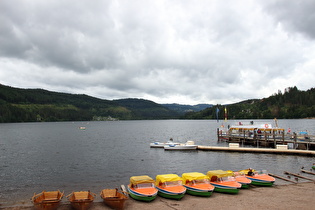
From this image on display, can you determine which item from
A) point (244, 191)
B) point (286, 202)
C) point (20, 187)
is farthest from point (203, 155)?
point (20, 187)

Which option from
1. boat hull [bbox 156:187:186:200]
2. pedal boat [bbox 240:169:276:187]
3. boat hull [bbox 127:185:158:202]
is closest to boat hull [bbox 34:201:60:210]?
boat hull [bbox 127:185:158:202]

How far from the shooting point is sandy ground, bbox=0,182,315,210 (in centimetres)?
2014

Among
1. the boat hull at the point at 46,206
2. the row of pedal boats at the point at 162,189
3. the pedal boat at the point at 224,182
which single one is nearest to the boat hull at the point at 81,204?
the row of pedal boats at the point at 162,189

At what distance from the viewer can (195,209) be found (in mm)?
19734

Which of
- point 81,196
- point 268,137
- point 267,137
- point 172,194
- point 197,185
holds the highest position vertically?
point 268,137

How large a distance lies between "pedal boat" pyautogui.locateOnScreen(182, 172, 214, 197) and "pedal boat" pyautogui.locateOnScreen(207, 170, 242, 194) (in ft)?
3.41

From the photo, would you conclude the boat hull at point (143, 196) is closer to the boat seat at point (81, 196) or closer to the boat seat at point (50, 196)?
the boat seat at point (81, 196)

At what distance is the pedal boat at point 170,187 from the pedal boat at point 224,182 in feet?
12.2

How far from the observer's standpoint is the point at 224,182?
24625mm

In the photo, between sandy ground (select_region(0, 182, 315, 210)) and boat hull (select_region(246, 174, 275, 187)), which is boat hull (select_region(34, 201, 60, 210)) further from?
boat hull (select_region(246, 174, 275, 187))

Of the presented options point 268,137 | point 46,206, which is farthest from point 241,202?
point 268,137

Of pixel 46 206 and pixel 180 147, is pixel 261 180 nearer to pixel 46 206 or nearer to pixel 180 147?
pixel 46 206

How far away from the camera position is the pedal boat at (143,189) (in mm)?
21719

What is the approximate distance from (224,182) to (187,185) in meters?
3.97
